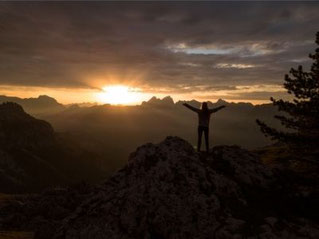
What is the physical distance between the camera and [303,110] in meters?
31.2

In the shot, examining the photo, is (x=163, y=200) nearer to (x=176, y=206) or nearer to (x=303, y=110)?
(x=176, y=206)

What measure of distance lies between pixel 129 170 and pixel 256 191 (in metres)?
9.47

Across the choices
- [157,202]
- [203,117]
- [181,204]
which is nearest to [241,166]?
[203,117]

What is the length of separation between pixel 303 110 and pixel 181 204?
15.6 metres

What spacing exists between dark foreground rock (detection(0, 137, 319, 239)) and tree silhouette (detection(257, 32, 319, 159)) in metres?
6.91

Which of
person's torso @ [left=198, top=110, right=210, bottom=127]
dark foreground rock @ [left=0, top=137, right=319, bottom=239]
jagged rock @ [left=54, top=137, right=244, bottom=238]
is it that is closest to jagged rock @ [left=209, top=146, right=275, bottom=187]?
dark foreground rock @ [left=0, top=137, right=319, bottom=239]

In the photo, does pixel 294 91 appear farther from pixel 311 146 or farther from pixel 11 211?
pixel 11 211

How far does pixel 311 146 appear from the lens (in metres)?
32.0

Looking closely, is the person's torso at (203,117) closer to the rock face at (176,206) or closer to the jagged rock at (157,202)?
the rock face at (176,206)

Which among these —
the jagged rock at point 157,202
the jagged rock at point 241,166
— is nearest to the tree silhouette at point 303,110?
the jagged rock at point 241,166

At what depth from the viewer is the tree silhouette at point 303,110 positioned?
30.9m

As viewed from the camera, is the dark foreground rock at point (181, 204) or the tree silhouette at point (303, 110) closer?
the dark foreground rock at point (181, 204)

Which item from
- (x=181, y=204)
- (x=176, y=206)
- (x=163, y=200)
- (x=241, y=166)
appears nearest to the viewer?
(x=176, y=206)

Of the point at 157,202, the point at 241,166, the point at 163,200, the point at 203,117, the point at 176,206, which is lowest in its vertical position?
the point at 176,206
